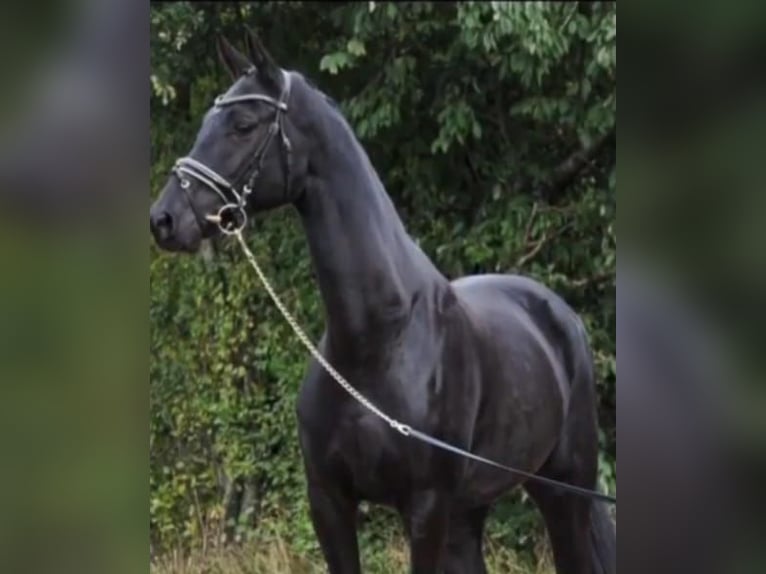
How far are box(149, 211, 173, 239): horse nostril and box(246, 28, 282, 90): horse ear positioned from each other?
36 cm

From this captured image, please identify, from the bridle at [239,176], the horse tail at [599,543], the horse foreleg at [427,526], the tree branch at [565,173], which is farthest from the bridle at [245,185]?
the tree branch at [565,173]

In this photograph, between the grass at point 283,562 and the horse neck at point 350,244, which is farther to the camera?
the grass at point 283,562

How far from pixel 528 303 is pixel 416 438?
3.02 feet

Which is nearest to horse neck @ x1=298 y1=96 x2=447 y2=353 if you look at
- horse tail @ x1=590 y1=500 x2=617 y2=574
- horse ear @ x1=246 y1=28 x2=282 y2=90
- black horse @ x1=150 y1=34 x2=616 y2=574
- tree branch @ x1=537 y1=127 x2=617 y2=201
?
black horse @ x1=150 y1=34 x2=616 y2=574

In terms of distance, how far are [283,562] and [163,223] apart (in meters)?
2.68

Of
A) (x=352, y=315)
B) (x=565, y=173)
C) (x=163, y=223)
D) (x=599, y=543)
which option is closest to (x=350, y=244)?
(x=352, y=315)

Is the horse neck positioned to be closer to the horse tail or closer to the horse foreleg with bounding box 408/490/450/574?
the horse foreleg with bounding box 408/490/450/574

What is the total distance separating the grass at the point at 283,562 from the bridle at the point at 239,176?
2.44 meters

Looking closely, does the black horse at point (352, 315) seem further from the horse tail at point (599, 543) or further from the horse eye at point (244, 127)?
the horse tail at point (599, 543)

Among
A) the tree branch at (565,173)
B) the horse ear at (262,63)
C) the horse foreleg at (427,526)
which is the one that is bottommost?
the horse foreleg at (427,526)

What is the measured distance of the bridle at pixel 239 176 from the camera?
8.29 ft

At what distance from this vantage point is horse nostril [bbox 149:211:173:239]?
8.29 ft

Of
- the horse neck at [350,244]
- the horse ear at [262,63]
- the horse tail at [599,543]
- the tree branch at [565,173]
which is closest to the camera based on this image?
the horse ear at [262,63]
